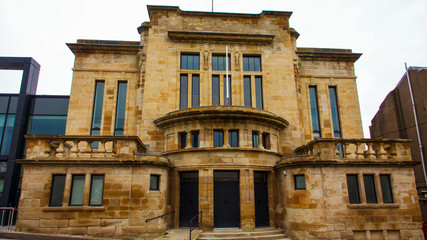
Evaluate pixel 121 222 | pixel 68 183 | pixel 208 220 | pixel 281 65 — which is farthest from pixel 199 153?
pixel 281 65

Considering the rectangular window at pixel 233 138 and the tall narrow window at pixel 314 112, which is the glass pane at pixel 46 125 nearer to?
the rectangular window at pixel 233 138

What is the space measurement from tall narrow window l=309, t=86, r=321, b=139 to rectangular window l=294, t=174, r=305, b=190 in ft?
20.0

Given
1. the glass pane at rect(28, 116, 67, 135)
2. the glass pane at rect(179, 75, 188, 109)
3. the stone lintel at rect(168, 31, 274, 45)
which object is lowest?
the glass pane at rect(28, 116, 67, 135)

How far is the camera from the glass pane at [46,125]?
64.7 feet

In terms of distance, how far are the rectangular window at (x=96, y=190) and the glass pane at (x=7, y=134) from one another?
11321mm

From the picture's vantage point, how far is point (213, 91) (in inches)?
686

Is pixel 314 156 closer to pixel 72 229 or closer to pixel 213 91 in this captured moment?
pixel 213 91

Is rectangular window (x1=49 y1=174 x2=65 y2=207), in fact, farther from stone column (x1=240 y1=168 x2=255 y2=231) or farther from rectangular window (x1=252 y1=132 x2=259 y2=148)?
rectangular window (x1=252 y1=132 x2=259 y2=148)

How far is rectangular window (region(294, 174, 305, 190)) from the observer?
12.8 metres

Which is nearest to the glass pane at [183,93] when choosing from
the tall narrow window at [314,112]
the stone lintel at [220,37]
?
the stone lintel at [220,37]

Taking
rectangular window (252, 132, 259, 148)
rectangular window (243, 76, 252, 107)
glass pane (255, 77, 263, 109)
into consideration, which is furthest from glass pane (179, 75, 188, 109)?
rectangular window (252, 132, 259, 148)

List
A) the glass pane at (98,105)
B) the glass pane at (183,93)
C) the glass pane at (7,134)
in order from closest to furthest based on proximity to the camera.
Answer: the glass pane at (183,93), the glass pane at (98,105), the glass pane at (7,134)

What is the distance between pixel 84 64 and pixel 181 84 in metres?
6.86

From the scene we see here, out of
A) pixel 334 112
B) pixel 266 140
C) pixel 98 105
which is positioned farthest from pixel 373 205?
pixel 98 105
